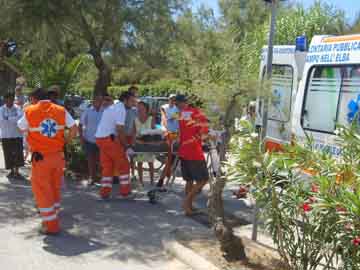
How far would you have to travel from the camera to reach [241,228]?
6203mm

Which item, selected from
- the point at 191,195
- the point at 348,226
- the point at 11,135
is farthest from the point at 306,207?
the point at 11,135

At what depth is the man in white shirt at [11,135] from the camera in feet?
30.1

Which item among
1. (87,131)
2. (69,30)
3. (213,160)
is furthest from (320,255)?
(69,30)

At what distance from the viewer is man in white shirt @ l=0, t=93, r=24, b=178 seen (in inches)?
361

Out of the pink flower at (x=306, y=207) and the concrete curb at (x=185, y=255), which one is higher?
the pink flower at (x=306, y=207)

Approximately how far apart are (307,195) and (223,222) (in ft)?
4.21

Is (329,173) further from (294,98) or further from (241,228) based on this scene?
(294,98)

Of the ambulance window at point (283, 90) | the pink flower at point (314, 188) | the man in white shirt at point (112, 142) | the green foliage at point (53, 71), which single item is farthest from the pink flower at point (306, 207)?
the green foliage at point (53, 71)

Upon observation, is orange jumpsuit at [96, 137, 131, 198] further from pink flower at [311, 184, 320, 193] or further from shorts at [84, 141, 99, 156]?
pink flower at [311, 184, 320, 193]

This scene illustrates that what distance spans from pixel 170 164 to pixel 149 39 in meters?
3.15

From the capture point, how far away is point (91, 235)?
5883mm

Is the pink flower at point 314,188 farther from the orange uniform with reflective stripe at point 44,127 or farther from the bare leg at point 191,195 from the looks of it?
the orange uniform with reflective stripe at point 44,127

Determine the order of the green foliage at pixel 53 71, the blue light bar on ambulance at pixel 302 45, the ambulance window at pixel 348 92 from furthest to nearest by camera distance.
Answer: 1. the green foliage at pixel 53 71
2. the blue light bar on ambulance at pixel 302 45
3. the ambulance window at pixel 348 92

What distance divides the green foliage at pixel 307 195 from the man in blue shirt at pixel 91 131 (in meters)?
4.64
